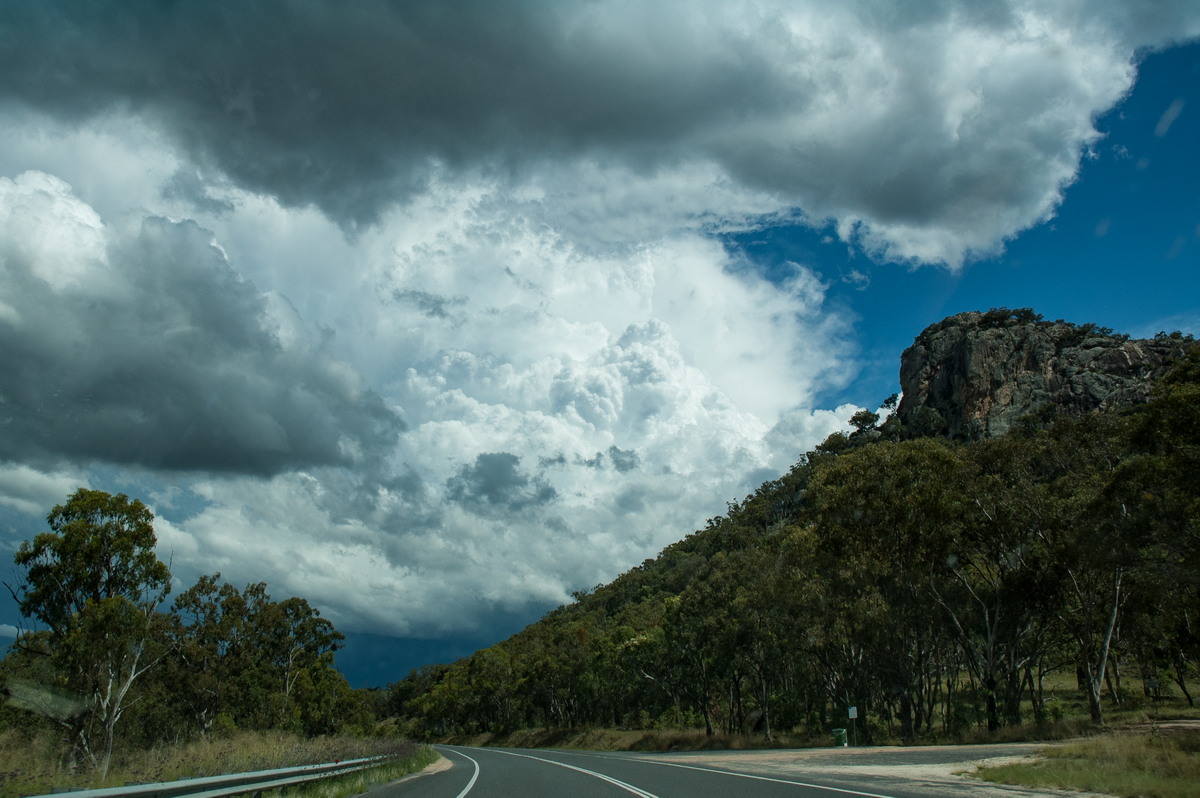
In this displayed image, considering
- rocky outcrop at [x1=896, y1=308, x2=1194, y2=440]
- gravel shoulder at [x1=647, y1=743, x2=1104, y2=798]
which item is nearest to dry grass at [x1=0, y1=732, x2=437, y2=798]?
gravel shoulder at [x1=647, y1=743, x2=1104, y2=798]

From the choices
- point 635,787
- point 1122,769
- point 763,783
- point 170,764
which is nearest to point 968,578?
point 1122,769

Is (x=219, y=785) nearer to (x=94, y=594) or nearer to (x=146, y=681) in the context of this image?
(x=94, y=594)

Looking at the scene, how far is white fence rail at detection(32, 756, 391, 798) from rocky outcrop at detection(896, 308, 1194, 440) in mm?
128194

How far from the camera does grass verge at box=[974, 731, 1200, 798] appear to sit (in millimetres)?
12594

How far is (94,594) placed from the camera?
29.4m

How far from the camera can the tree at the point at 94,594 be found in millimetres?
27500

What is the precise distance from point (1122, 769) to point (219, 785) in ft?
54.5

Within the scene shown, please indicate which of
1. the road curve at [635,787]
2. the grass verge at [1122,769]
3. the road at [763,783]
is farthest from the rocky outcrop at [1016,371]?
the road curve at [635,787]

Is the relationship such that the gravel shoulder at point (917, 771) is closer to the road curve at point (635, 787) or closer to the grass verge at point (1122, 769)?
the grass verge at point (1122, 769)

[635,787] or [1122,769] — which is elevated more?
[1122,769]

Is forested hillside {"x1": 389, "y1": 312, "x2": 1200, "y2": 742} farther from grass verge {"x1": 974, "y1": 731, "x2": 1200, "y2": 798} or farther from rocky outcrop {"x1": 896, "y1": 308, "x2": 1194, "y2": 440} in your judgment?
rocky outcrop {"x1": 896, "y1": 308, "x2": 1194, "y2": 440}

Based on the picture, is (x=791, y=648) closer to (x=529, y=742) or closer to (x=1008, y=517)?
(x=1008, y=517)

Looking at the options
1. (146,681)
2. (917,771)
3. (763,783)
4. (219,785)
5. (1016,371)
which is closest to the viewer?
(219,785)

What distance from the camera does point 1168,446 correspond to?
78.4 ft
